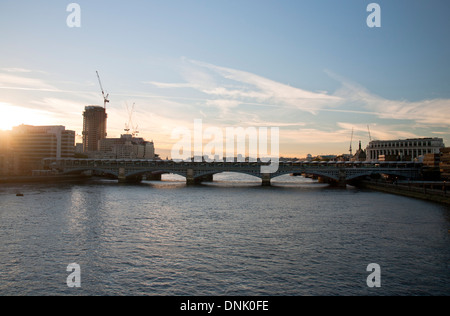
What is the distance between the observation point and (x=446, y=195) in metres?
66.2

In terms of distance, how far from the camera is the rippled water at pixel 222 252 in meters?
22.6

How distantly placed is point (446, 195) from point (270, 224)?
139 feet

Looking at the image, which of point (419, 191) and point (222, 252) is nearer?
point (222, 252)

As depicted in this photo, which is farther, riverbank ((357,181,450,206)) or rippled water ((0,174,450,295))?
riverbank ((357,181,450,206))

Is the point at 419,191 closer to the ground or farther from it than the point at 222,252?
farther from it

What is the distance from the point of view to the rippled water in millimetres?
22625

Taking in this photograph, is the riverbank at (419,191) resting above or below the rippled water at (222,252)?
above

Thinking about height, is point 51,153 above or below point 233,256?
above

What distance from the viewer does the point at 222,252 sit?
30297mm

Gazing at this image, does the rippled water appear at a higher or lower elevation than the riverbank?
lower

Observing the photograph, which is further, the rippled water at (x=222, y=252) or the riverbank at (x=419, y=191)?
the riverbank at (x=419, y=191)
